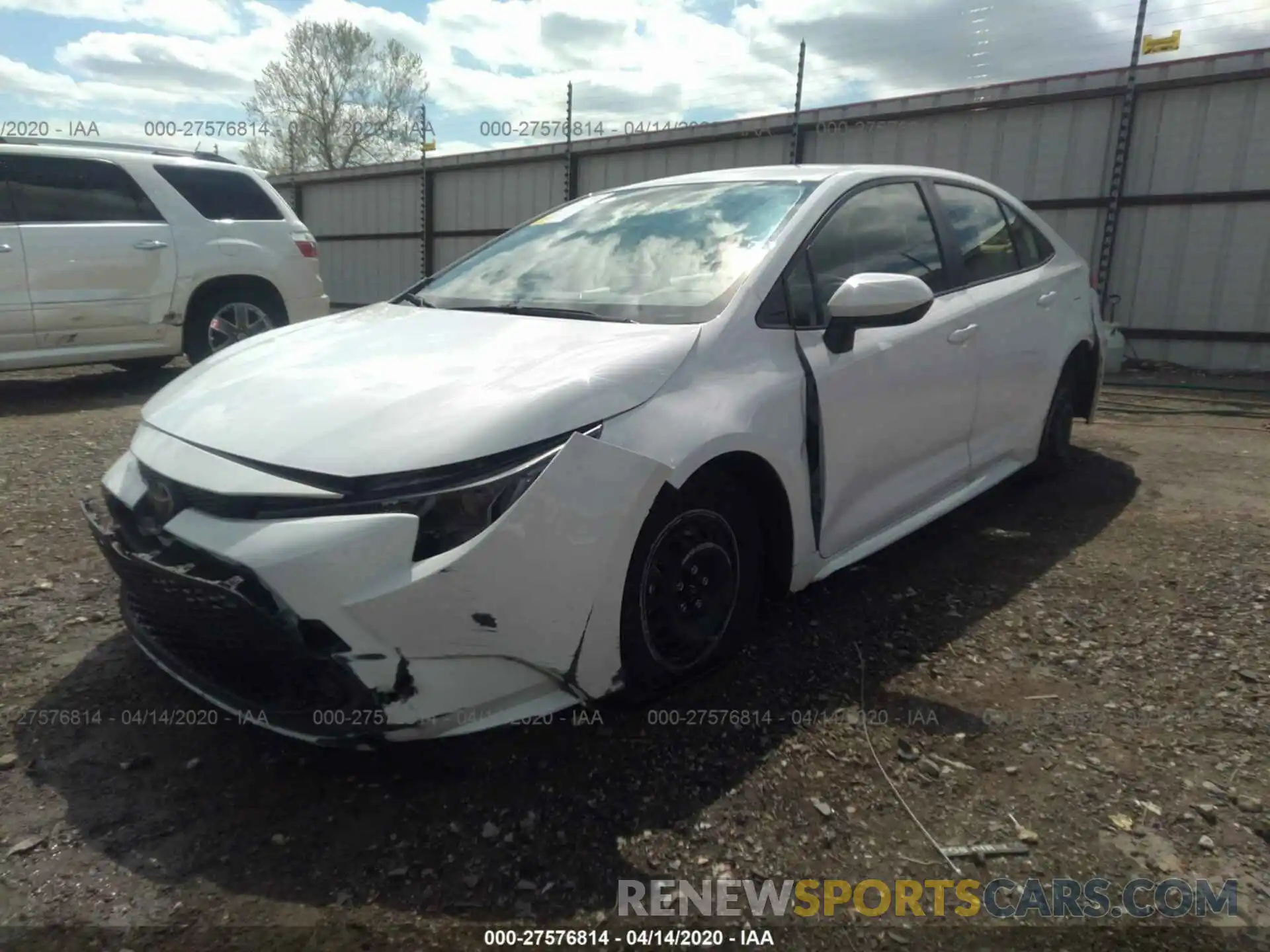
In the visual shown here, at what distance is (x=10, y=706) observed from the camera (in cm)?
239

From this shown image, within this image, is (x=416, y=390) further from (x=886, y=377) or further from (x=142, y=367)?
(x=142, y=367)

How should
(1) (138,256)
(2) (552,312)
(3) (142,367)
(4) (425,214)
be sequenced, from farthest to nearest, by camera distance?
(4) (425,214)
(3) (142,367)
(1) (138,256)
(2) (552,312)

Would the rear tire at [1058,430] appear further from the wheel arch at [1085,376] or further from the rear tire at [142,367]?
the rear tire at [142,367]

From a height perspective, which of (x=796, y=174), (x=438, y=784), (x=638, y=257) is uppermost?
(x=796, y=174)

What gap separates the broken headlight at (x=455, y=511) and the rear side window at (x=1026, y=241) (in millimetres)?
2992

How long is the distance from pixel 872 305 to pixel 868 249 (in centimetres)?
57

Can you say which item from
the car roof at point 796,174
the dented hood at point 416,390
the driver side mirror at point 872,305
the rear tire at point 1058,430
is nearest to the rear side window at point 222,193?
the car roof at point 796,174

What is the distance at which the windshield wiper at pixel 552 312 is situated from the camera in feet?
8.43

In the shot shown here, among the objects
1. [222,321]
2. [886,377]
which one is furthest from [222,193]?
[886,377]

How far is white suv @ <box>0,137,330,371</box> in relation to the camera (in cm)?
615

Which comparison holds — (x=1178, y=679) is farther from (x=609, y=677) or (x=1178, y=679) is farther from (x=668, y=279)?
(x=668, y=279)

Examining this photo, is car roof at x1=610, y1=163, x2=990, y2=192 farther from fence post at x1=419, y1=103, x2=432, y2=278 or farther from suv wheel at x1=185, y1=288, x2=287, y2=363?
fence post at x1=419, y1=103, x2=432, y2=278

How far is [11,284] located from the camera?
605 cm

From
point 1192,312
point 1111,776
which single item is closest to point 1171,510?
point 1111,776
